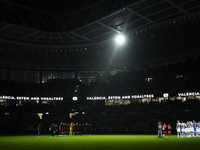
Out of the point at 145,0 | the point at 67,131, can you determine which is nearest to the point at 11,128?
the point at 67,131

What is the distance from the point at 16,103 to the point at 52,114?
11878mm

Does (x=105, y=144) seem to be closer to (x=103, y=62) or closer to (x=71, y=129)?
(x=71, y=129)

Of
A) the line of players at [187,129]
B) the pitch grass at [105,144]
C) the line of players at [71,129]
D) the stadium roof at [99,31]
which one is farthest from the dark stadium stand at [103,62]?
the pitch grass at [105,144]

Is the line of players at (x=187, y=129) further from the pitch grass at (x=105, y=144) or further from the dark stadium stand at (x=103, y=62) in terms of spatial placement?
the dark stadium stand at (x=103, y=62)

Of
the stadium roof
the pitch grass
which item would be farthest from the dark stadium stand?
the pitch grass

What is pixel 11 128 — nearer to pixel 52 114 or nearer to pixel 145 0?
pixel 52 114

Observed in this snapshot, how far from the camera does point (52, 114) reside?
60.4 metres

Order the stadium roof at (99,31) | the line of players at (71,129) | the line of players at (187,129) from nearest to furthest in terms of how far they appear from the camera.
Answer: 1. the line of players at (187,129)
2. the stadium roof at (99,31)
3. the line of players at (71,129)

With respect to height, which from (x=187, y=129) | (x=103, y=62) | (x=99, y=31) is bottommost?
(x=187, y=129)

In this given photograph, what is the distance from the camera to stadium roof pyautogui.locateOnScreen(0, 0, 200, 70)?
36.3 m

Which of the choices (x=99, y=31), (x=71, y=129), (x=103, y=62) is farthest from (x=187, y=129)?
(x=103, y=62)

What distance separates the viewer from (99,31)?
43781 mm

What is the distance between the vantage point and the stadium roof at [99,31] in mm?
36281

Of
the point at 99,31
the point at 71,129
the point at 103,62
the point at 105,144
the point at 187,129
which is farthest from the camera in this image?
the point at 103,62
